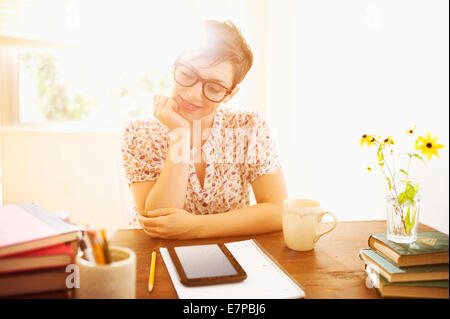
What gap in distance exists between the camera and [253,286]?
719 mm

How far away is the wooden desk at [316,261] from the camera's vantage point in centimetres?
72

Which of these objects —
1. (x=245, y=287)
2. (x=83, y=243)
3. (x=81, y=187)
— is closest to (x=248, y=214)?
(x=245, y=287)

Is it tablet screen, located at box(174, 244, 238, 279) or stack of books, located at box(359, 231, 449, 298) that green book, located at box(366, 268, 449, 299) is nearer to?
stack of books, located at box(359, 231, 449, 298)

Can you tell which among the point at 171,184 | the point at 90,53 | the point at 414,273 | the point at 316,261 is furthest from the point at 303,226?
the point at 90,53

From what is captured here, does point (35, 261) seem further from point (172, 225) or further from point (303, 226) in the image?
point (303, 226)

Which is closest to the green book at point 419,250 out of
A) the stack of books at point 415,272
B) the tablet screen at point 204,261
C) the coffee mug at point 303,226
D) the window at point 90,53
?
the stack of books at point 415,272

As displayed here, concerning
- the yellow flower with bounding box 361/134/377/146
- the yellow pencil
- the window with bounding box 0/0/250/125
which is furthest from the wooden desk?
the window with bounding box 0/0/250/125

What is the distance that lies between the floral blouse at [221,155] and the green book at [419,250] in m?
0.66

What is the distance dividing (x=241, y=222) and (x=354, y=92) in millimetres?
1186

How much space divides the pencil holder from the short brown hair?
821 mm

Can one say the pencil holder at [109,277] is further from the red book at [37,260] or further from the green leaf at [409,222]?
the green leaf at [409,222]

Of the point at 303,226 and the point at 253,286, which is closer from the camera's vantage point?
the point at 253,286

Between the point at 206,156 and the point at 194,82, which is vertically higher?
the point at 194,82
